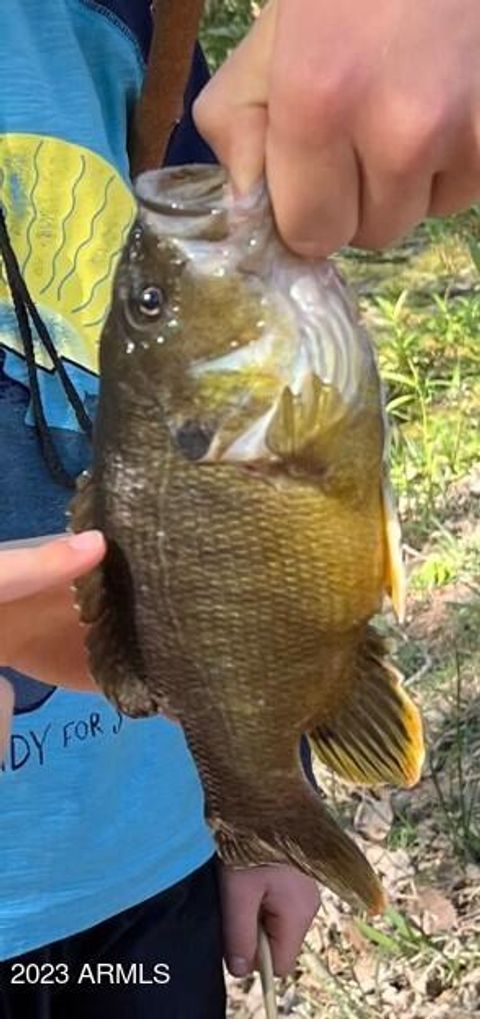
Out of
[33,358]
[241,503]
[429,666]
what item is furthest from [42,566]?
[429,666]

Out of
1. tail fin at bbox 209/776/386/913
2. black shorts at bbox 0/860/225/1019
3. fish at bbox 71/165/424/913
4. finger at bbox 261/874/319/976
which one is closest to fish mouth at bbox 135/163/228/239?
fish at bbox 71/165/424/913

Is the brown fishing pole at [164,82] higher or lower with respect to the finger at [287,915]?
higher

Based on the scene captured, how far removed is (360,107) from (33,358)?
63cm

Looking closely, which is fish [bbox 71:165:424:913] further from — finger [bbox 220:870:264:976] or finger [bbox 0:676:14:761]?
finger [bbox 220:870:264:976]

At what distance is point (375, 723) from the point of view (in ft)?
3.64

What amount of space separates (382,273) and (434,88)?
130 inches

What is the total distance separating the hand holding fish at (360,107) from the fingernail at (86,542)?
0.23m

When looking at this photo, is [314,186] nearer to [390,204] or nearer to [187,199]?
[390,204]

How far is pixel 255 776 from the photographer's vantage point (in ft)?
3.86

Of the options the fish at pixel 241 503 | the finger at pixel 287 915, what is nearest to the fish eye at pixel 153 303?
the fish at pixel 241 503

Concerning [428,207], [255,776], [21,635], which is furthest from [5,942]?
[428,207]

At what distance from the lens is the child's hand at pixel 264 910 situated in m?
1.62

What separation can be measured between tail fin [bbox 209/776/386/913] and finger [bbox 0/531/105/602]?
0.93 feet

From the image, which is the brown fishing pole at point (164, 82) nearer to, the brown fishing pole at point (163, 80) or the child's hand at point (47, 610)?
the brown fishing pole at point (163, 80)
